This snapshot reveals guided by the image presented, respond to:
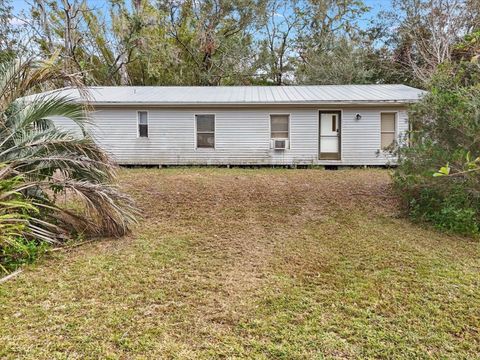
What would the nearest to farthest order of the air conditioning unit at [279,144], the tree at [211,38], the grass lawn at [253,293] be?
the grass lawn at [253,293], the air conditioning unit at [279,144], the tree at [211,38]

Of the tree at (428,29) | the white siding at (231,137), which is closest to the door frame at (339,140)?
the white siding at (231,137)

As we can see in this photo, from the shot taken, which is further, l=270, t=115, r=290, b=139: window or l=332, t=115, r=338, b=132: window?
l=332, t=115, r=338, b=132: window

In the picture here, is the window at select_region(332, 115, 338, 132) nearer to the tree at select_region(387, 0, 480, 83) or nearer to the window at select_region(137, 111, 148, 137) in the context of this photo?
the window at select_region(137, 111, 148, 137)

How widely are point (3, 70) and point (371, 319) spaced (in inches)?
208

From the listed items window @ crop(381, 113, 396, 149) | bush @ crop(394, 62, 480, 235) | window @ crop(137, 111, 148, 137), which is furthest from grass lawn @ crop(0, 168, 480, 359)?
window @ crop(137, 111, 148, 137)

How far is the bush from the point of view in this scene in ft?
16.5

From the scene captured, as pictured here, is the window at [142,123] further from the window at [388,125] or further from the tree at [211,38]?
the tree at [211,38]

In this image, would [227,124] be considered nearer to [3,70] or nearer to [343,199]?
[343,199]

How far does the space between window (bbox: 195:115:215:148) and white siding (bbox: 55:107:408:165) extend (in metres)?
0.19

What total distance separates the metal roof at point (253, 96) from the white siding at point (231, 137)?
373 millimetres

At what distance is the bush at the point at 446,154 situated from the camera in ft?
16.5

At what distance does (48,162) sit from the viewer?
14.4ft

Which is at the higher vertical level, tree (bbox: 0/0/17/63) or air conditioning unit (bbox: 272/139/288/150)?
tree (bbox: 0/0/17/63)

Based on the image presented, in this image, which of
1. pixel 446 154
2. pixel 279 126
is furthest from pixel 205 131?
pixel 446 154
